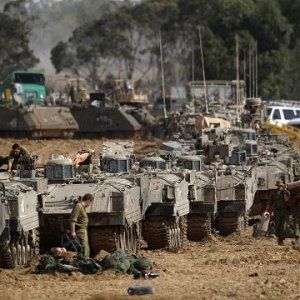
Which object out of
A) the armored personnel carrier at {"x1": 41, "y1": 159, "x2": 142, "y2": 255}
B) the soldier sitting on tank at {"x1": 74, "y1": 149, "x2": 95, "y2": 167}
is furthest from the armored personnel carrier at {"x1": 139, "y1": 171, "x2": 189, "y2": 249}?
the soldier sitting on tank at {"x1": 74, "y1": 149, "x2": 95, "y2": 167}

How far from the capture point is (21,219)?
19.7 meters

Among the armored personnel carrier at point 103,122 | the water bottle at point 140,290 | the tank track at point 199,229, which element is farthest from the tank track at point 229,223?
the armored personnel carrier at point 103,122

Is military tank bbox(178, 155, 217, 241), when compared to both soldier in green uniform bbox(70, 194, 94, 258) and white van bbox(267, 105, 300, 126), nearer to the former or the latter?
soldier in green uniform bbox(70, 194, 94, 258)

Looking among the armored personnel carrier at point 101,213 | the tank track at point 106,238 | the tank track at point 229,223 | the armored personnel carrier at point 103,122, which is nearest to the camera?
the armored personnel carrier at point 101,213

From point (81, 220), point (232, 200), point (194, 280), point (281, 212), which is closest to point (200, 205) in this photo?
point (232, 200)

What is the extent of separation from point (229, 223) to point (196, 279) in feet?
27.1

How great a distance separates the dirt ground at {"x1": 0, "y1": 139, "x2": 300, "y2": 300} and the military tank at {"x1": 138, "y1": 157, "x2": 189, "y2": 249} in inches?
19.8

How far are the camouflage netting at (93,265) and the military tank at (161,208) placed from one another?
3.54m

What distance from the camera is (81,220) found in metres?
20.0

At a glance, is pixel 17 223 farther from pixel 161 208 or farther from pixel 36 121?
pixel 36 121

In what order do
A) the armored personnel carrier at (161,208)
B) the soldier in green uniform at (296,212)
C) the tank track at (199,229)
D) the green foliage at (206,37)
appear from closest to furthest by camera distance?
the armored personnel carrier at (161,208) < the soldier in green uniform at (296,212) < the tank track at (199,229) < the green foliage at (206,37)

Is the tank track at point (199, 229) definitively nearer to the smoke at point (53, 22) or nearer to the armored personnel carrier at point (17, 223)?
the armored personnel carrier at point (17, 223)

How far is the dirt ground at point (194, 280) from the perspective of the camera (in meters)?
16.5

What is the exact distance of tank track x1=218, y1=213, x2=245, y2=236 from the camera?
26.2m
